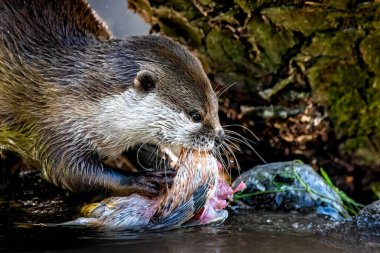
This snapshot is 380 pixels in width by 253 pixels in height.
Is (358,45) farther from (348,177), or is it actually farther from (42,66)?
(42,66)

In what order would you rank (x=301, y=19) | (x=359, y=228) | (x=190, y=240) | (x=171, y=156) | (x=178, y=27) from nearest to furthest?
(x=190, y=240) → (x=359, y=228) → (x=171, y=156) → (x=301, y=19) → (x=178, y=27)

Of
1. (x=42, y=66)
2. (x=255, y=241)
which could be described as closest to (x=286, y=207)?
(x=255, y=241)

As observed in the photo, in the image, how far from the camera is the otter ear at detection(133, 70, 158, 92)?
333 centimetres

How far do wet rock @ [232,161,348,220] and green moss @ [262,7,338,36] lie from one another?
821 mm

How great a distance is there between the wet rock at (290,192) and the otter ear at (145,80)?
79cm

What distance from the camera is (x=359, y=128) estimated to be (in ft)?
14.8

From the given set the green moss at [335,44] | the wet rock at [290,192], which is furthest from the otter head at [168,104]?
the green moss at [335,44]

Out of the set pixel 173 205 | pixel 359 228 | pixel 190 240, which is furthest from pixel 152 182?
pixel 359 228

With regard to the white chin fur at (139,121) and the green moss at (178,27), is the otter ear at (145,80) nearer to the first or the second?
the white chin fur at (139,121)

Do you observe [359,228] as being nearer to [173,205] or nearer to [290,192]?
[290,192]

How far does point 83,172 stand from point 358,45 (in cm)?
176

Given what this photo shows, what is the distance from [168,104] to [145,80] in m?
0.14

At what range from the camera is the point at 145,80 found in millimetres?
3346

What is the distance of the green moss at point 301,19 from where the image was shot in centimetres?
422
